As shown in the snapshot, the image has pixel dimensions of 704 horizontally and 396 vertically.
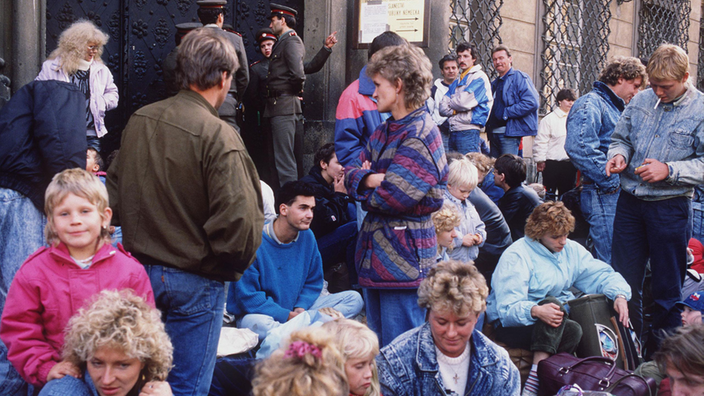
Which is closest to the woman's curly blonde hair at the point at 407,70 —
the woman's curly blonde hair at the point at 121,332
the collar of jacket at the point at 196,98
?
the collar of jacket at the point at 196,98

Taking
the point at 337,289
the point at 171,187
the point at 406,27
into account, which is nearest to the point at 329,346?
the point at 171,187

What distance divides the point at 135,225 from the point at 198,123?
482 millimetres

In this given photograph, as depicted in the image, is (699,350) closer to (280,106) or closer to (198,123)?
(198,123)

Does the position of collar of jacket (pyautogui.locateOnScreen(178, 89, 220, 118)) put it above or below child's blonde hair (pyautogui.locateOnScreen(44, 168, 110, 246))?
above

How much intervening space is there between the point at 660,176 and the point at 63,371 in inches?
141

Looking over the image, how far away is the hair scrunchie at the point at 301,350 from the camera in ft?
7.96

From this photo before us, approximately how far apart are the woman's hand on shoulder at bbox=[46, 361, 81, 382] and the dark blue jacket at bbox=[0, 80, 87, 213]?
1.35m

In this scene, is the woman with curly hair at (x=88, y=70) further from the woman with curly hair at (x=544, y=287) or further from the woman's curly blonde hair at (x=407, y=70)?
the woman with curly hair at (x=544, y=287)

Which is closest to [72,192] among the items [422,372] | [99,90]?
[422,372]

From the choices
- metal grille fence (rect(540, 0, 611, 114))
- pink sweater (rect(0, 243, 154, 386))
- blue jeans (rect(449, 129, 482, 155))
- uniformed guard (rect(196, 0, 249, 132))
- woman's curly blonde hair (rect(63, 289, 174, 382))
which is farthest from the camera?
metal grille fence (rect(540, 0, 611, 114))

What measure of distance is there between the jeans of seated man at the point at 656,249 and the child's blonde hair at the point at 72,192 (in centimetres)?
343

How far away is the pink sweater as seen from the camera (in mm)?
2732

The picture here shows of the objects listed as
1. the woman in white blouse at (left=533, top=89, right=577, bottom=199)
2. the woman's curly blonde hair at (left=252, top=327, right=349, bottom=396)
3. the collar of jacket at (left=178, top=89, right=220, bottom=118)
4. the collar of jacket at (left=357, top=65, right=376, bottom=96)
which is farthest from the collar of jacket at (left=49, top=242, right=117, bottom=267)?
the woman in white blouse at (left=533, top=89, right=577, bottom=199)

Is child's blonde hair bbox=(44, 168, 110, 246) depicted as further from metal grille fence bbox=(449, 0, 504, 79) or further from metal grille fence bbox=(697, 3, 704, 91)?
metal grille fence bbox=(697, 3, 704, 91)
